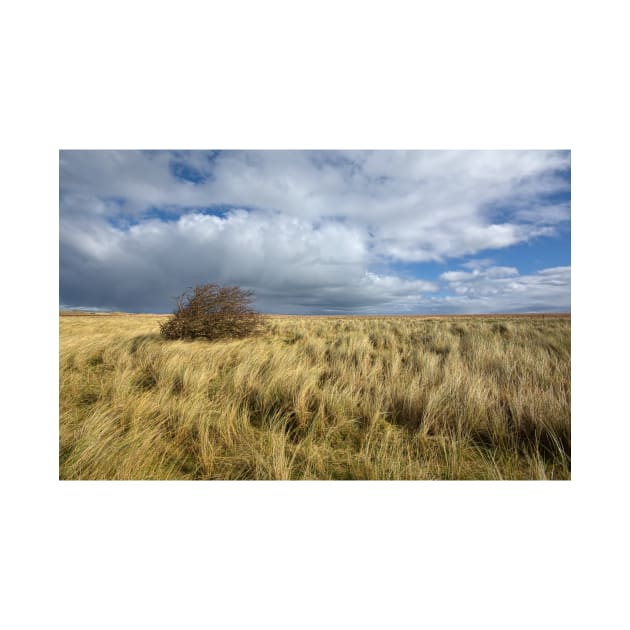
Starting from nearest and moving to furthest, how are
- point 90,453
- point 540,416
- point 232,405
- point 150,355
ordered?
point 90,453, point 540,416, point 232,405, point 150,355

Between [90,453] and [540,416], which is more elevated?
[540,416]

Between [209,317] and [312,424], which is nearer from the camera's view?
[312,424]

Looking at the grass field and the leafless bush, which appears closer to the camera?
the grass field

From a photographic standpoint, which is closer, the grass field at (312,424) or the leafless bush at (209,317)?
the grass field at (312,424)

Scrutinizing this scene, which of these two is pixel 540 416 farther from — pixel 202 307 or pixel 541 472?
pixel 202 307

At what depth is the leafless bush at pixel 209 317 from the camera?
20.2 ft

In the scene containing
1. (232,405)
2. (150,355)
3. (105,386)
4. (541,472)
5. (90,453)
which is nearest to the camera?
(541,472)

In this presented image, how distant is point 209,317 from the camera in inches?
245

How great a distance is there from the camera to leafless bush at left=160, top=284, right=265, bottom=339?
6148 mm
